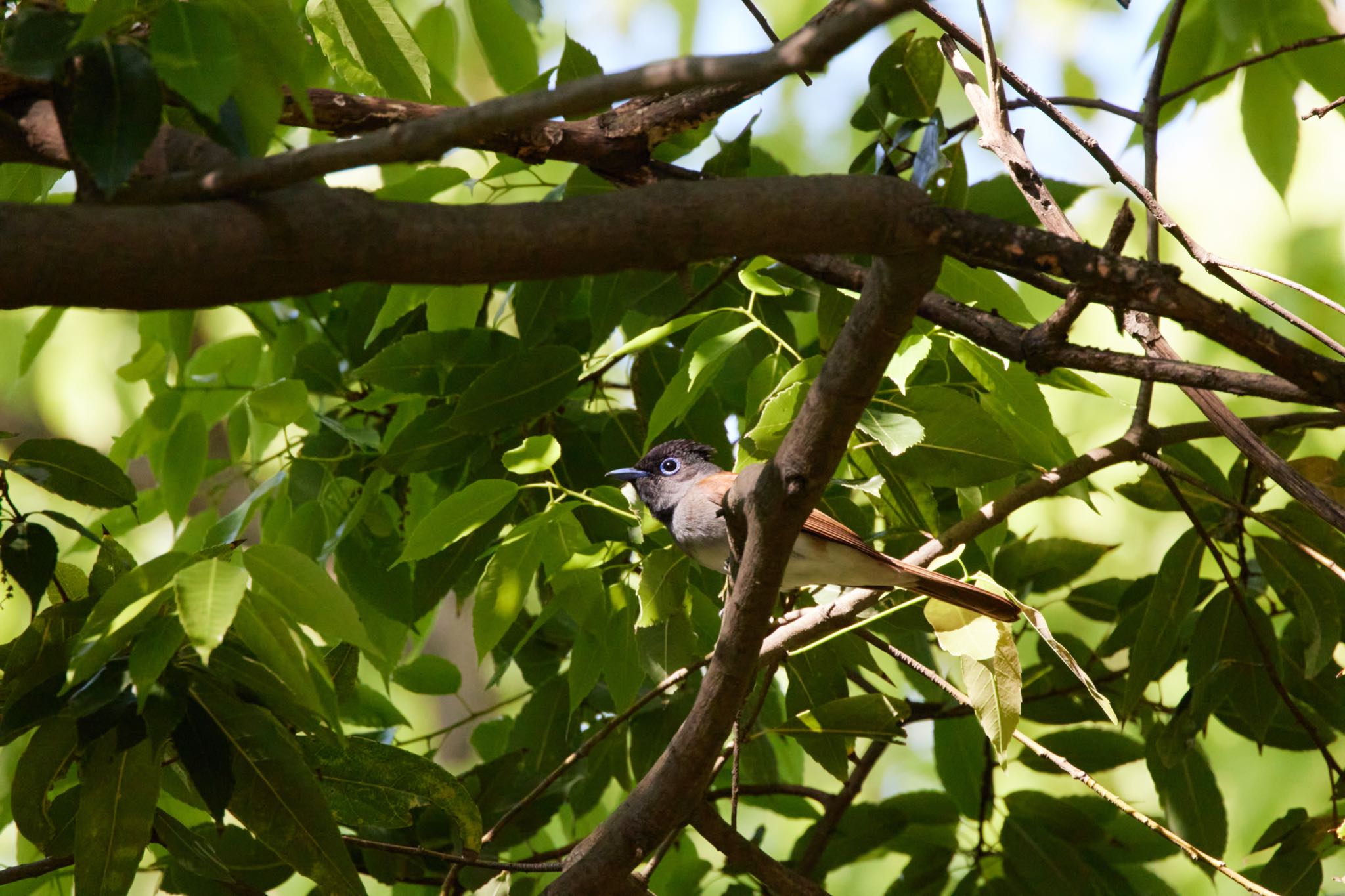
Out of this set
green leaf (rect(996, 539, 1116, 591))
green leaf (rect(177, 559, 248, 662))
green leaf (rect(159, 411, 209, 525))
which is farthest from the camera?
green leaf (rect(996, 539, 1116, 591))

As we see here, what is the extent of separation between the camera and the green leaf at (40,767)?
223cm

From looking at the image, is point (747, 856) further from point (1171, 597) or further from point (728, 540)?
point (1171, 597)

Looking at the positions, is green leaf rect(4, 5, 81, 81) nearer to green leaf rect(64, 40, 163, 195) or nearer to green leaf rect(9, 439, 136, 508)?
green leaf rect(64, 40, 163, 195)

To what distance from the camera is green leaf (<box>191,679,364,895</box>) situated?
87.5 inches

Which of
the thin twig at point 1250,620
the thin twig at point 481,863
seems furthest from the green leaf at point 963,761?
the thin twig at point 481,863

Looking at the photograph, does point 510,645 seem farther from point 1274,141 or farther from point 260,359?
point 1274,141

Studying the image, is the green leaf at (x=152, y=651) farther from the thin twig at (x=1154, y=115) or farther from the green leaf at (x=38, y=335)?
the thin twig at (x=1154, y=115)

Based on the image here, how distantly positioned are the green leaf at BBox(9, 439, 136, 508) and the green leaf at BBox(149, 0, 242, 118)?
1058mm

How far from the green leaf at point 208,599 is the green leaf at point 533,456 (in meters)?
0.98

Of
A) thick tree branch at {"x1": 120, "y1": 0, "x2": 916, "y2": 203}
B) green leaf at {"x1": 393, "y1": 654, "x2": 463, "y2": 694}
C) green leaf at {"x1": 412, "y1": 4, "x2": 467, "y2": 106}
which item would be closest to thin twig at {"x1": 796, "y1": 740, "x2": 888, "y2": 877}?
green leaf at {"x1": 393, "y1": 654, "x2": 463, "y2": 694}

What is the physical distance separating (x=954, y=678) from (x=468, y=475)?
1.94 meters

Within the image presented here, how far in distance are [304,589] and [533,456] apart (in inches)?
36.0

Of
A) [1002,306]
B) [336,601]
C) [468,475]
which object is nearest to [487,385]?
[468,475]

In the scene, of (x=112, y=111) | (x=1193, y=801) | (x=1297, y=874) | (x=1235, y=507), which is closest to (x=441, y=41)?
(x=112, y=111)
